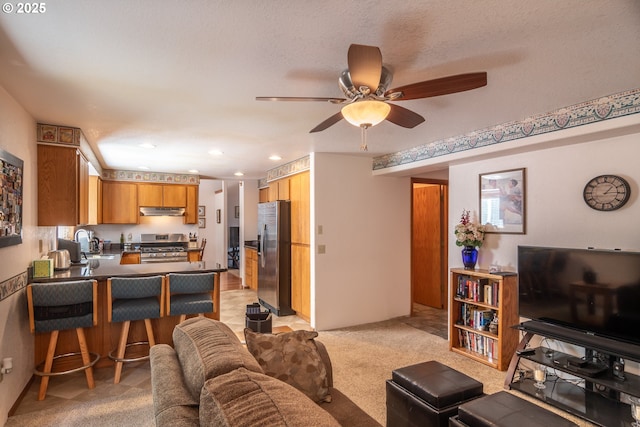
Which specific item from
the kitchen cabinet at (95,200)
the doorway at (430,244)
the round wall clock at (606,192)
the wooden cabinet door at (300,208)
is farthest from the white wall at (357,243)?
the kitchen cabinet at (95,200)

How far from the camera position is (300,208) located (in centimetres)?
508

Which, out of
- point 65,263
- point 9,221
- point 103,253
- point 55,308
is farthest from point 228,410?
point 103,253

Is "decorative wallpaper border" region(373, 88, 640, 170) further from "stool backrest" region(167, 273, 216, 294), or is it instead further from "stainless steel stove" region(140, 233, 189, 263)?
"stainless steel stove" region(140, 233, 189, 263)

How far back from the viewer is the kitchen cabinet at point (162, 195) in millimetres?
6359

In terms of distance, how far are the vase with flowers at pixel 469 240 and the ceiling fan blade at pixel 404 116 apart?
70.7 inches

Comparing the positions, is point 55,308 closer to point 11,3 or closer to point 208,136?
point 208,136

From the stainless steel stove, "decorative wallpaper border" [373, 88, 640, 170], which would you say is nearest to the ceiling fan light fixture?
"decorative wallpaper border" [373, 88, 640, 170]

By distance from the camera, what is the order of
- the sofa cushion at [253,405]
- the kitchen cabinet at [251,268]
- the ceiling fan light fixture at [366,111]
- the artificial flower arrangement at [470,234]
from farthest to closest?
the kitchen cabinet at [251,268] < the artificial flower arrangement at [470,234] < the ceiling fan light fixture at [366,111] < the sofa cushion at [253,405]

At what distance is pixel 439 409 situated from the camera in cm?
184

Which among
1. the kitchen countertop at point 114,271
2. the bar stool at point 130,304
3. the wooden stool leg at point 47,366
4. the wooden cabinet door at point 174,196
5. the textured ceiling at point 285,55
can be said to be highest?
the textured ceiling at point 285,55

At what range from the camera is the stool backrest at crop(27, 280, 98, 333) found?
271 centimetres

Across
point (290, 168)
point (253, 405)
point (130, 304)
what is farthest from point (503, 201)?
point (130, 304)

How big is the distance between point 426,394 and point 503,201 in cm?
234

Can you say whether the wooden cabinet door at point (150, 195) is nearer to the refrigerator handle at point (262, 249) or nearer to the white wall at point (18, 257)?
the refrigerator handle at point (262, 249)
